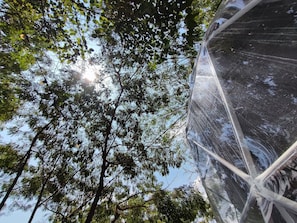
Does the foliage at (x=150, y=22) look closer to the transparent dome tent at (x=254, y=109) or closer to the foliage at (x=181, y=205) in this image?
the transparent dome tent at (x=254, y=109)

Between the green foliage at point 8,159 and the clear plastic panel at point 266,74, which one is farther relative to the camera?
the green foliage at point 8,159

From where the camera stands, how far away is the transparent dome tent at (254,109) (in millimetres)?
828

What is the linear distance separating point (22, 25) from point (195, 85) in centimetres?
382

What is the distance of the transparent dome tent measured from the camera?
828 millimetres

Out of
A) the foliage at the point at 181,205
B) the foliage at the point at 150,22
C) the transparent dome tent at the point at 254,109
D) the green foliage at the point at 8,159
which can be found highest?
the green foliage at the point at 8,159

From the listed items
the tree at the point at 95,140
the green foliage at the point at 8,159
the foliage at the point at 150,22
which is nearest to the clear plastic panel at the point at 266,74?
the foliage at the point at 150,22

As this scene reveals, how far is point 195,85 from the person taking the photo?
6.80 ft

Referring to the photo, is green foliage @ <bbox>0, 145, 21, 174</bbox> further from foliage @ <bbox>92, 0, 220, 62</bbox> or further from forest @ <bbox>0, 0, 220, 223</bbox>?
foliage @ <bbox>92, 0, 220, 62</bbox>

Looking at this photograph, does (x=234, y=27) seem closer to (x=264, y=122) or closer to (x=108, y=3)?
(x=264, y=122)

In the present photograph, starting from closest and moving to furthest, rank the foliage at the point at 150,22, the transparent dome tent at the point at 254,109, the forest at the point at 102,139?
1. the transparent dome tent at the point at 254,109
2. the foliage at the point at 150,22
3. the forest at the point at 102,139

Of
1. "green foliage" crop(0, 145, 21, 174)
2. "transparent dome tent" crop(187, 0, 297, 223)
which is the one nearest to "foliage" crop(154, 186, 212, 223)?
"green foliage" crop(0, 145, 21, 174)

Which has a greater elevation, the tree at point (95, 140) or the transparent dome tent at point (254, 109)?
the tree at point (95, 140)

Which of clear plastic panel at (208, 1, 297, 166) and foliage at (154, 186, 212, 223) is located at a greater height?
foliage at (154, 186, 212, 223)

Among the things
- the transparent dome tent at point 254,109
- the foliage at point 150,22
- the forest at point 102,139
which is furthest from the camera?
the forest at point 102,139
